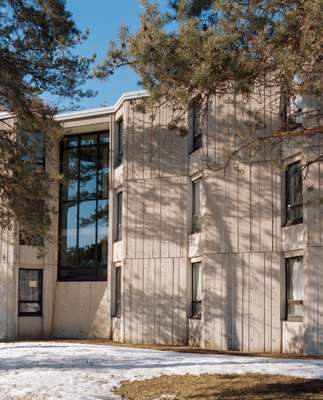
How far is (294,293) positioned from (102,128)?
9940 millimetres

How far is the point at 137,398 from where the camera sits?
37.2ft

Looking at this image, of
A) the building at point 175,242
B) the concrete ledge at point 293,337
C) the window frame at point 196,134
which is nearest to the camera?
the concrete ledge at point 293,337

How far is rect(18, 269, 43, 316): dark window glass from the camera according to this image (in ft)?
78.8

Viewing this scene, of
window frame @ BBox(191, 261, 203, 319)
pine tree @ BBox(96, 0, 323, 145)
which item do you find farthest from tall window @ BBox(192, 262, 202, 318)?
pine tree @ BBox(96, 0, 323, 145)

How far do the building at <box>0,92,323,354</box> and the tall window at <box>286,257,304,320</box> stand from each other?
0.03m

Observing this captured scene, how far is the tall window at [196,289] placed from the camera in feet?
66.0

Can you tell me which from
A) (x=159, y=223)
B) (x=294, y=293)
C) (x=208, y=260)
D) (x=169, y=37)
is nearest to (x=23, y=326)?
(x=159, y=223)

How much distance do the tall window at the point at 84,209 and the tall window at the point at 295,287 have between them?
7869mm

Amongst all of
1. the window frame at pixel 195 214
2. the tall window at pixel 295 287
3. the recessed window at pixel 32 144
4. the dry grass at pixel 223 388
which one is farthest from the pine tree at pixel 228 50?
the window frame at pixel 195 214

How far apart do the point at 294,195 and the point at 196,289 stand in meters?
4.39

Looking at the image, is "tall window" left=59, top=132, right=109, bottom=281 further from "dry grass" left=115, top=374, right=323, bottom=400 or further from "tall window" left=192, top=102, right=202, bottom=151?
"dry grass" left=115, top=374, right=323, bottom=400

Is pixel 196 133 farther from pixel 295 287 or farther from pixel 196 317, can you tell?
pixel 295 287

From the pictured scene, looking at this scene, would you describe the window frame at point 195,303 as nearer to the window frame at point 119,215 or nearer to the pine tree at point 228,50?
the window frame at point 119,215

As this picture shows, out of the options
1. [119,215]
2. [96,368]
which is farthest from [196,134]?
[96,368]
